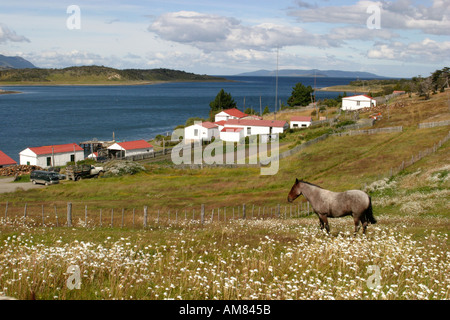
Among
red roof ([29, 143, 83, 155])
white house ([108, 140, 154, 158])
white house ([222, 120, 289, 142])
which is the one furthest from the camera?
white house ([222, 120, 289, 142])

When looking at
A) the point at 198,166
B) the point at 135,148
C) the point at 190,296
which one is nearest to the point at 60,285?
the point at 190,296

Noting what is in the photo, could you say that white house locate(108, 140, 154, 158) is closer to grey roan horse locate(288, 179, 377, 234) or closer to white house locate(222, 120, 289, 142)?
white house locate(222, 120, 289, 142)

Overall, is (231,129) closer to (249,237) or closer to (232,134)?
(232,134)

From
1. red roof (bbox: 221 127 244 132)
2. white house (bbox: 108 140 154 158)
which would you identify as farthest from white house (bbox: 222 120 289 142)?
white house (bbox: 108 140 154 158)

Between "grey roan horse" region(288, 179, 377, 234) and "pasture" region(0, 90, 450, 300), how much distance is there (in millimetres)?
800

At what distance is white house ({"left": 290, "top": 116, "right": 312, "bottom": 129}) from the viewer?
101m

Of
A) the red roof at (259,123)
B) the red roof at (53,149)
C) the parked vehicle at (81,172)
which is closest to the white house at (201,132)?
the red roof at (259,123)

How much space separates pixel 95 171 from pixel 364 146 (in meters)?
42.3

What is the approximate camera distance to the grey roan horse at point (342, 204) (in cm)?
1392

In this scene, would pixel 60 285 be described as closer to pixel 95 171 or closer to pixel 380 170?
pixel 380 170

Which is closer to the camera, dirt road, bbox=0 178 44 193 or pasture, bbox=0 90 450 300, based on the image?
pasture, bbox=0 90 450 300

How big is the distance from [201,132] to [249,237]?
83523 millimetres

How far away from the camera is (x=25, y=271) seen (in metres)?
7.41

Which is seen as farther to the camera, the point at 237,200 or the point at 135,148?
the point at 135,148
